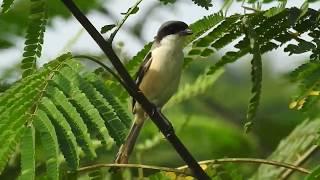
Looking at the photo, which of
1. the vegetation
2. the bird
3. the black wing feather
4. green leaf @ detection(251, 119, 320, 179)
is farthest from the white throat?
green leaf @ detection(251, 119, 320, 179)

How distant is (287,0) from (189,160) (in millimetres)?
633

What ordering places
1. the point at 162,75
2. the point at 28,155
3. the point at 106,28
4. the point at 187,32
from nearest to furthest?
the point at 28,155 < the point at 106,28 < the point at 187,32 < the point at 162,75

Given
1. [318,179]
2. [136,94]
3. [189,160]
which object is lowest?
[318,179]

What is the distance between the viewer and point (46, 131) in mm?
2533

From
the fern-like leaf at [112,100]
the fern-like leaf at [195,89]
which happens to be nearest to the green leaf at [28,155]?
the fern-like leaf at [112,100]

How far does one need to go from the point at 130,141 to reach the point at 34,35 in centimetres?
127

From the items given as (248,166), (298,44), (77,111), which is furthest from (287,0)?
(248,166)

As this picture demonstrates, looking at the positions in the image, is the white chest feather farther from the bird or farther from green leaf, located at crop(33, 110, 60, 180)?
green leaf, located at crop(33, 110, 60, 180)

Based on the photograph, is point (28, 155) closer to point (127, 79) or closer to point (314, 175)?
point (127, 79)

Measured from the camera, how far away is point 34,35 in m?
2.76

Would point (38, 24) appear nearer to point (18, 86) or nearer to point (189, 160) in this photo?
point (18, 86)

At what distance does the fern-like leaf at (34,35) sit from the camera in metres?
2.75

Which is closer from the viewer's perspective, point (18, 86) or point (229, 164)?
point (18, 86)

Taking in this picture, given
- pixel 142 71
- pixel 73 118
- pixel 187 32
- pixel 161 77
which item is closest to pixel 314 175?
pixel 73 118
